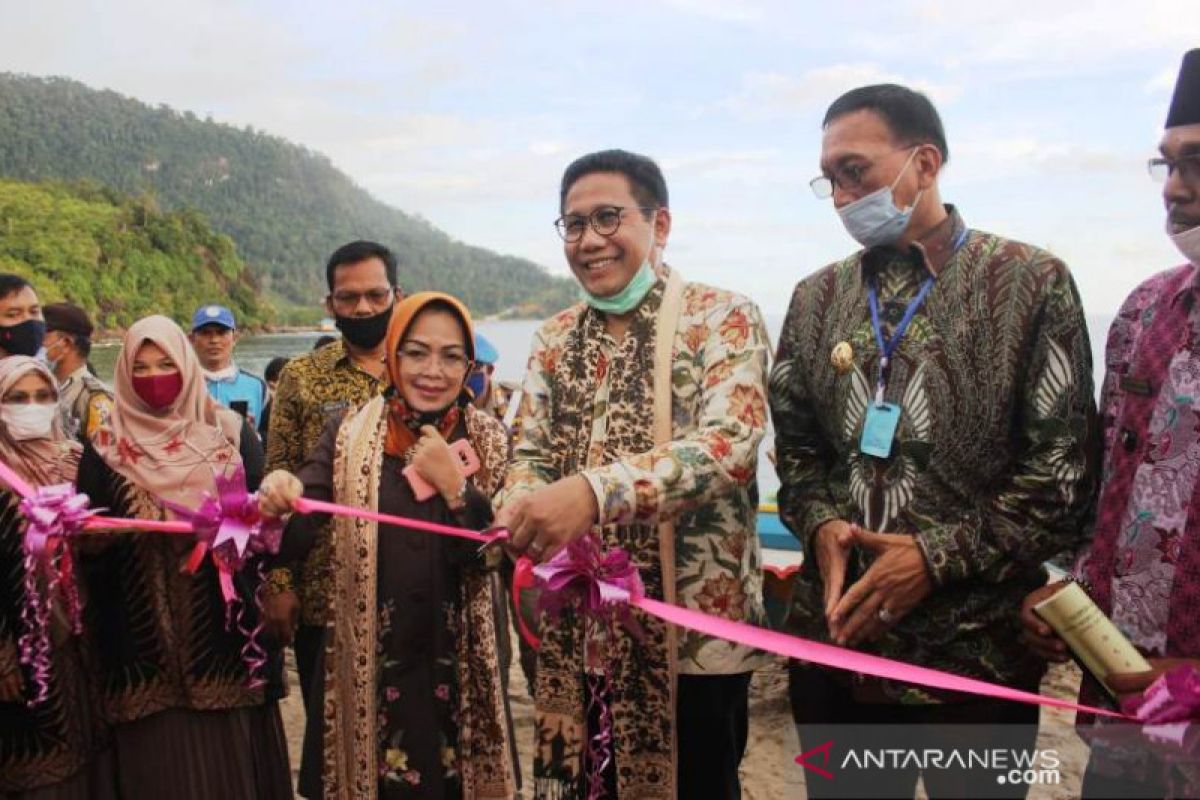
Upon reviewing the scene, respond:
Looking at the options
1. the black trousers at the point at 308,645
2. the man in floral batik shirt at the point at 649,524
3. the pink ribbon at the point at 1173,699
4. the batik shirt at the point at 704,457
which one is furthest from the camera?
the black trousers at the point at 308,645

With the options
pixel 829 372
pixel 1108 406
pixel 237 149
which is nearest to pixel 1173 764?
pixel 1108 406

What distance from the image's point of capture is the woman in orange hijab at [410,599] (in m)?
2.81

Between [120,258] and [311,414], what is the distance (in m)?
29.9

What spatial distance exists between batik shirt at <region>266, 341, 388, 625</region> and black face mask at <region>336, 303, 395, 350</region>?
97 mm

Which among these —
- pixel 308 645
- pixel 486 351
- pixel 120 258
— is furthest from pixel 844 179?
pixel 120 258

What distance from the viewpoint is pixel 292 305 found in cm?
3616

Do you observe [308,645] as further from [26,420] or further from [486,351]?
[486,351]

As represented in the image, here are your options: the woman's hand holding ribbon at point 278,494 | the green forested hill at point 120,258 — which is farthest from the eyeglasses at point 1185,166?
the green forested hill at point 120,258

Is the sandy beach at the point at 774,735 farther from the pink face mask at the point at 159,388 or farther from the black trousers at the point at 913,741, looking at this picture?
the pink face mask at the point at 159,388

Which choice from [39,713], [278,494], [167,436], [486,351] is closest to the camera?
[278,494]

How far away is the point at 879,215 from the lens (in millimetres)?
2232

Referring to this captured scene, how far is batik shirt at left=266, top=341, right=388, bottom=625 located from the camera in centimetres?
346

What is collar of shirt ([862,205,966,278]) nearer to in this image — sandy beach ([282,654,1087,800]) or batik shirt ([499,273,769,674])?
batik shirt ([499,273,769,674])

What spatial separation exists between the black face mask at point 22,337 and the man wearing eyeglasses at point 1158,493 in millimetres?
4996
